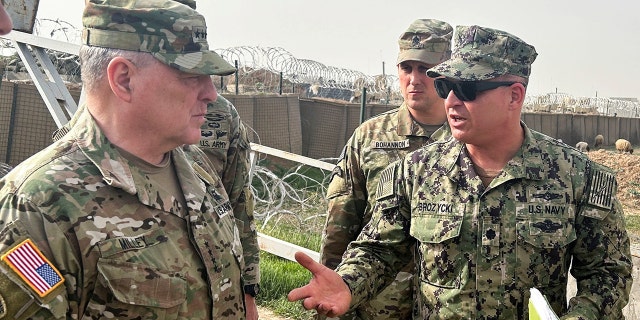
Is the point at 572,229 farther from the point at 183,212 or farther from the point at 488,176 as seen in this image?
the point at 183,212

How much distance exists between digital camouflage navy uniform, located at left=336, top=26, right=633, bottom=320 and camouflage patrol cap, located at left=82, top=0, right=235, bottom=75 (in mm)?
1055

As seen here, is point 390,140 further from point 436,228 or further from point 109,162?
point 109,162

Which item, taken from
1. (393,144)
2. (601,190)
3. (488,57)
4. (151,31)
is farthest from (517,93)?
(151,31)

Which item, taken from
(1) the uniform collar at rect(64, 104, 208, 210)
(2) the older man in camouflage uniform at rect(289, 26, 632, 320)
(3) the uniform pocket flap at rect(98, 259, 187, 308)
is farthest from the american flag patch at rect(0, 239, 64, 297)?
(2) the older man in camouflage uniform at rect(289, 26, 632, 320)

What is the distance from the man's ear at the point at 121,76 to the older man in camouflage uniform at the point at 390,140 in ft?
5.77

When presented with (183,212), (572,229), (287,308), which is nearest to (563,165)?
(572,229)

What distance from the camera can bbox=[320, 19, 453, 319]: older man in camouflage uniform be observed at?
341 cm

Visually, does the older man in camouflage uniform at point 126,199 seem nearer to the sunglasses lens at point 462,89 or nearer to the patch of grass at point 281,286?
the sunglasses lens at point 462,89

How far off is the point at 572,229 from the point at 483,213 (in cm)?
32

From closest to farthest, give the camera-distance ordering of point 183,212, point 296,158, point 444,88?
point 183,212 → point 444,88 → point 296,158

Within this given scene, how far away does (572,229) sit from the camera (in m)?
2.42

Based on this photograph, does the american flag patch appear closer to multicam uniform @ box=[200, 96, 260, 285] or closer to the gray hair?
the gray hair

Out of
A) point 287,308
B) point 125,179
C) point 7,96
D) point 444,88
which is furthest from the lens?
point 7,96

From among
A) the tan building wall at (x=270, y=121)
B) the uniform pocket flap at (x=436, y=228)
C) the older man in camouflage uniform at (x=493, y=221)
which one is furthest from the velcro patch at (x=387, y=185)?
the tan building wall at (x=270, y=121)
